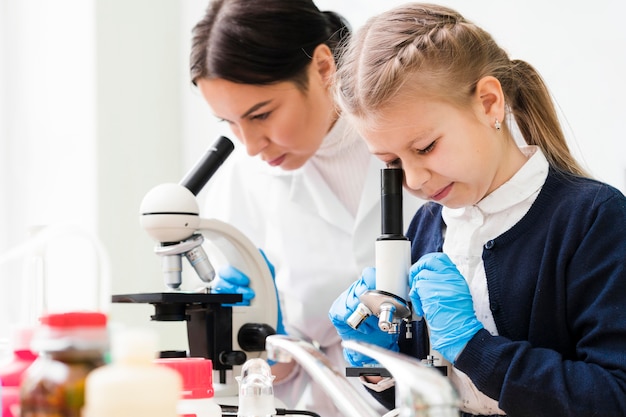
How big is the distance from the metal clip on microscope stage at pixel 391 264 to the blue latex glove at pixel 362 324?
0.11 m

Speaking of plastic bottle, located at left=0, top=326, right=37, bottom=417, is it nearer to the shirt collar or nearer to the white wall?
the shirt collar

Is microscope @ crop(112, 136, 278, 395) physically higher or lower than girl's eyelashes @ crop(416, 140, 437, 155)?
lower

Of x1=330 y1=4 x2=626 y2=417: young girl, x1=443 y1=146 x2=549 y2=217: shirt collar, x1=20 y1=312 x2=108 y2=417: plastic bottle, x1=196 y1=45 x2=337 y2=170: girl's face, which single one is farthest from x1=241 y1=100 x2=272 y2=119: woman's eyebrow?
x1=20 y1=312 x2=108 y2=417: plastic bottle

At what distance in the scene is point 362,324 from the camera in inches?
53.6

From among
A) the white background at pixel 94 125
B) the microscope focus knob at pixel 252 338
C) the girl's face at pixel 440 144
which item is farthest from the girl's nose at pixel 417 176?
the white background at pixel 94 125

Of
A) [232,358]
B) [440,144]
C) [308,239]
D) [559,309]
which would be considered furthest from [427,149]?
[308,239]

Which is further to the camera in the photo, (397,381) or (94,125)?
(94,125)

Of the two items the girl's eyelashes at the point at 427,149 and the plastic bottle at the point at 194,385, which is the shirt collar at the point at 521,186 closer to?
the girl's eyelashes at the point at 427,149

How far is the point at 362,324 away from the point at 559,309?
12.5 inches

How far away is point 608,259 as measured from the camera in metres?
1.16

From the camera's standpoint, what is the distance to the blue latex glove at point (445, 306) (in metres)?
1.19

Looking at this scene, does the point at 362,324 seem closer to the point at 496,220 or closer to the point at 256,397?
the point at 496,220

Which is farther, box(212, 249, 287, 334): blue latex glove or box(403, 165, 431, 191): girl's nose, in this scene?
box(212, 249, 287, 334): blue latex glove

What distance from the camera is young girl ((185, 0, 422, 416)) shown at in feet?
5.90
